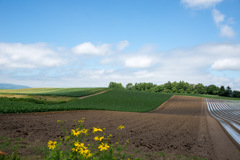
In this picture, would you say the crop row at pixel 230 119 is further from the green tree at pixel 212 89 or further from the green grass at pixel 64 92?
the green tree at pixel 212 89

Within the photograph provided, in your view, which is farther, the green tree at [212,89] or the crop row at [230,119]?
the green tree at [212,89]

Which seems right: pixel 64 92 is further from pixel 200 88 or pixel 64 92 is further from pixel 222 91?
pixel 200 88

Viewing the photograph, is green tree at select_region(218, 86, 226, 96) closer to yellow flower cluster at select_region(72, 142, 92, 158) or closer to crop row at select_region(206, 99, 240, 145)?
crop row at select_region(206, 99, 240, 145)

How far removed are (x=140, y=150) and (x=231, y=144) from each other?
15.5ft

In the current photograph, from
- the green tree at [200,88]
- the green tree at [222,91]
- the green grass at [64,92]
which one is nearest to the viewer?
the green grass at [64,92]

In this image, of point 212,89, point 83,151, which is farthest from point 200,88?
point 83,151

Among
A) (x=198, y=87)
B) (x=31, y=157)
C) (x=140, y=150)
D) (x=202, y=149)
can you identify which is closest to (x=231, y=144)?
(x=202, y=149)

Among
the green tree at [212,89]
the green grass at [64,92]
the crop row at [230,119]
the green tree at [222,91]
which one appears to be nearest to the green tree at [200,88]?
the green tree at [212,89]

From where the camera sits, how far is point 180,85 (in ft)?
360

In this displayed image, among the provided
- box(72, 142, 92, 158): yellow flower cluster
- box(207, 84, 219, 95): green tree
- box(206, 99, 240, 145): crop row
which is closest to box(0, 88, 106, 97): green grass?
box(206, 99, 240, 145): crop row

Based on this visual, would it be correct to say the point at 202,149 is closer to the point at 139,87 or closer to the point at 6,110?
the point at 6,110

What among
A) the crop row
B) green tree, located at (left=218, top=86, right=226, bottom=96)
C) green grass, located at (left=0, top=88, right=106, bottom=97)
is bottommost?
the crop row

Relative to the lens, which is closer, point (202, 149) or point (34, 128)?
point (202, 149)

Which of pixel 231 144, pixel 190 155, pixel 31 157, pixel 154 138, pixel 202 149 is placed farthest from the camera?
pixel 154 138
